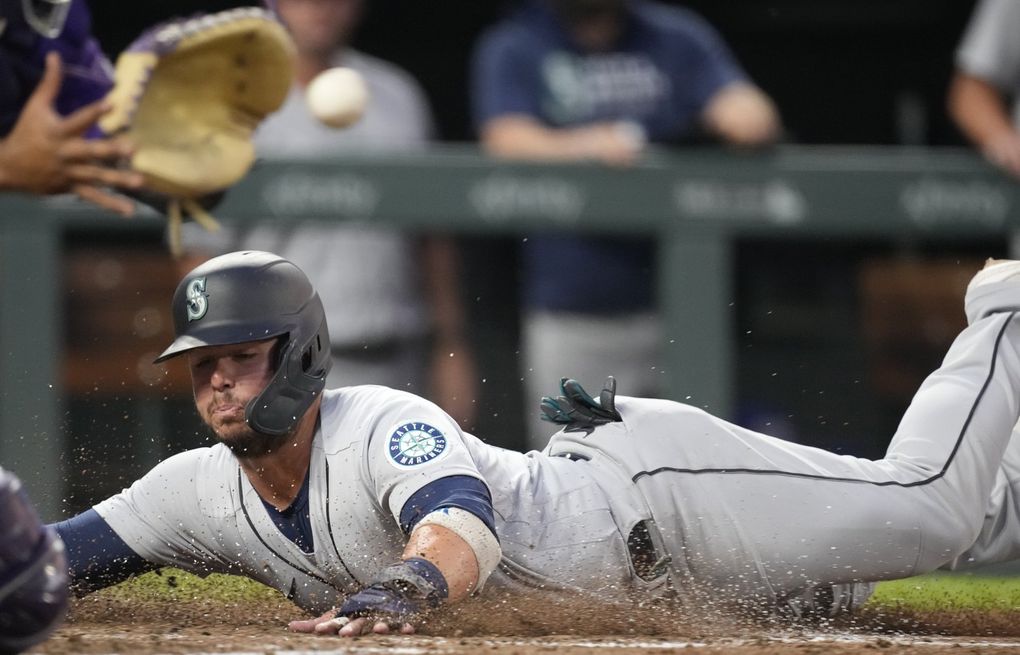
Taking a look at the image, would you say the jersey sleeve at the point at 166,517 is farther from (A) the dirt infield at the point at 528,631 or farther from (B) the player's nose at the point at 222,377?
(B) the player's nose at the point at 222,377

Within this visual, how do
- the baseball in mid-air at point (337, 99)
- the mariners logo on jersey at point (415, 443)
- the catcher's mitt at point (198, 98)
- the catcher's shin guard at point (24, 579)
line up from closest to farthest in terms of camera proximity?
the catcher's shin guard at point (24, 579)
the mariners logo on jersey at point (415, 443)
the catcher's mitt at point (198, 98)
the baseball in mid-air at point (337, 99)

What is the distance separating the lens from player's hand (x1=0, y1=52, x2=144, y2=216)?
427cm

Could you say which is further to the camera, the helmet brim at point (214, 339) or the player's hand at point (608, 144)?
the player's hand at point (608, 144)

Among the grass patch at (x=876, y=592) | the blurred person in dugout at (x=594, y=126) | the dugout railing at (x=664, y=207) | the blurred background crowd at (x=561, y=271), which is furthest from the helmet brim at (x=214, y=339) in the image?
the blurred person in dugout at (x=594, y=126)

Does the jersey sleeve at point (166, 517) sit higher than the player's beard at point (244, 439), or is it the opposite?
the player's beard at point (244, 439)

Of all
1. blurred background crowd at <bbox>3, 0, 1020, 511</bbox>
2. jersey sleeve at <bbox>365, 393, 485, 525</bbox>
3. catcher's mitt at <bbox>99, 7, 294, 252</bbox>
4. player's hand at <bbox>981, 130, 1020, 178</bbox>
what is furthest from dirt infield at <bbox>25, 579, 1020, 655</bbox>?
player's hand at <bbox>981, 130, 1020, 178</bbox>

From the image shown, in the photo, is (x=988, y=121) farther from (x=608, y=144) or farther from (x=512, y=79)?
(x=512, y=79)

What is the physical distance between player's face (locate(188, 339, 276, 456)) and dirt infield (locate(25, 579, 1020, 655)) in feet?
1.31

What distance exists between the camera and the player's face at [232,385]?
11.5ft

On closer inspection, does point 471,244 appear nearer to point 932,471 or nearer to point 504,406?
point 504,406

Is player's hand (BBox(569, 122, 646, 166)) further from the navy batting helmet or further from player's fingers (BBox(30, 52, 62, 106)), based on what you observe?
the navy batting helmet

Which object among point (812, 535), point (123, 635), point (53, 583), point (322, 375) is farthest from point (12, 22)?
point (812, 535)

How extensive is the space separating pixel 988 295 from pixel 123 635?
217cm

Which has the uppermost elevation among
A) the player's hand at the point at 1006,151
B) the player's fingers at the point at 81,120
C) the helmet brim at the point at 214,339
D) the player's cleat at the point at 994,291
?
the player's fingers at the point at 81,120
